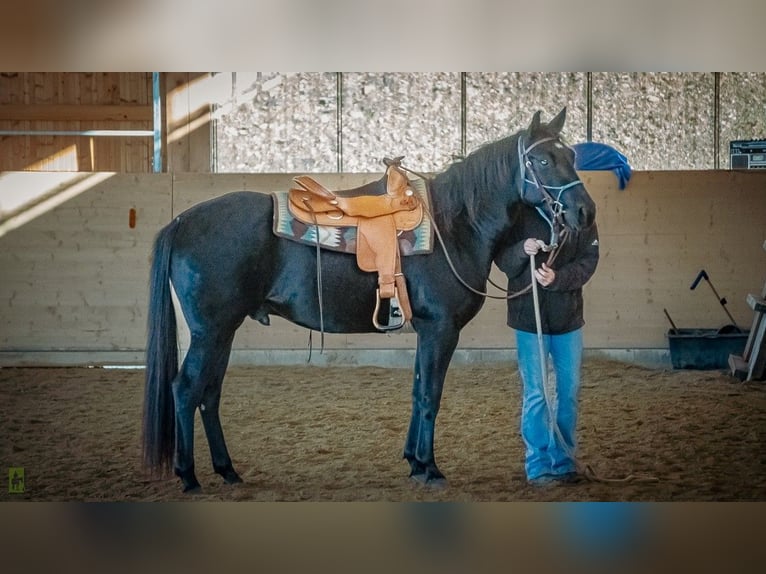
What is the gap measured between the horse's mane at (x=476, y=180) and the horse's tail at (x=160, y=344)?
1040 millimetres

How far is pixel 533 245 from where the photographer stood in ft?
11.1

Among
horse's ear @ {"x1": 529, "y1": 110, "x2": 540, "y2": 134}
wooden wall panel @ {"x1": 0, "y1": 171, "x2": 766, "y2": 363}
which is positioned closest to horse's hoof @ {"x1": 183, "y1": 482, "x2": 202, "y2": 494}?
wooden wall panel @ {"x1": 0, "y1": 171, "x2": 766, "y2": 363}

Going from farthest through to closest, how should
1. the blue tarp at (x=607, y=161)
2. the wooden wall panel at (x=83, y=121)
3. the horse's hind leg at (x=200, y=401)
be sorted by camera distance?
the wooden wall panel at (x=83, y=121), the blue tarp at (x=607, y=161), the horse's hind leg at (x=200, y=401)

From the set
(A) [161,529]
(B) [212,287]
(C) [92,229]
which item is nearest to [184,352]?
(B) [212,287]

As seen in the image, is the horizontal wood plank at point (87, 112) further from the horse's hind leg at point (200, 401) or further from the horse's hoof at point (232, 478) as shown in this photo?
the horse's hoof at point (232, 478)

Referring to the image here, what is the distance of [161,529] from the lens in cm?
336

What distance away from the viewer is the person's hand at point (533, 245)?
3.38m

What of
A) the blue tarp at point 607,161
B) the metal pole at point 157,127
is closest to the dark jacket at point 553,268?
the blue tarp at point 607,161

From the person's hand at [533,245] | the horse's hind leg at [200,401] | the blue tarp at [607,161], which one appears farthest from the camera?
the blue tarp at [607,161]

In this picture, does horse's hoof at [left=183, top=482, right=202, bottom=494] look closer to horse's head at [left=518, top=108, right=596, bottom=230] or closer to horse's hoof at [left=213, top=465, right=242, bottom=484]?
horse's hoof at [left=213, top=465, right=242, bottom=484]

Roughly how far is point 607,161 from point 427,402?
1.30 meters

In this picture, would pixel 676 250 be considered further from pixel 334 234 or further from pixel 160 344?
pixel 160 344
